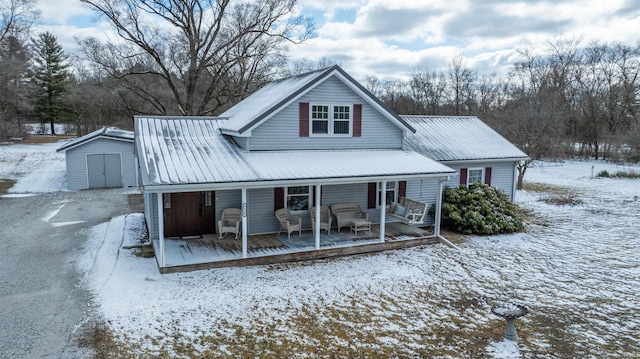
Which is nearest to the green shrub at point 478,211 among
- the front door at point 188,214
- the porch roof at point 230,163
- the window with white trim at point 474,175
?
the window with white trim at point 474,175

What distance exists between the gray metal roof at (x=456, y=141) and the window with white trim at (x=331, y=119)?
119 inches

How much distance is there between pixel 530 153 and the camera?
2472cm

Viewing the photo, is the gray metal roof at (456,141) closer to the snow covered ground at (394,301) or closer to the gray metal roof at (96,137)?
the snow covered ground at (394,301)

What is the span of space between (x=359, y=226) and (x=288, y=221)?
2.31m

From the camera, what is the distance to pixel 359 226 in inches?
516

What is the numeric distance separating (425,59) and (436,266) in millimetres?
40080

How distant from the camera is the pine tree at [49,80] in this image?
44.1 metres

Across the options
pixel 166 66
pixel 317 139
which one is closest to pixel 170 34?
pixel 166 66

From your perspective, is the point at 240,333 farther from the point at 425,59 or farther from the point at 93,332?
the point at 425,59

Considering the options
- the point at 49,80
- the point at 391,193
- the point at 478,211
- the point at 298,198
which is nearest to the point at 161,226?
the point at 298,198

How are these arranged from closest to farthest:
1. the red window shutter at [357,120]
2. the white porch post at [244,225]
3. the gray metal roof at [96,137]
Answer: the white porch post at [244,225] → the red window shutter at [357,120] → the gray metal roof at [96,137]

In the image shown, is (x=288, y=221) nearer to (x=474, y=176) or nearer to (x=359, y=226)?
(x=359, y=226)

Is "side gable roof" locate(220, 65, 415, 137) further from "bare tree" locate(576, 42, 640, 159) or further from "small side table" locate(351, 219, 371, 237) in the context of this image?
"bare tree" locate(576, 42, 640, 159)

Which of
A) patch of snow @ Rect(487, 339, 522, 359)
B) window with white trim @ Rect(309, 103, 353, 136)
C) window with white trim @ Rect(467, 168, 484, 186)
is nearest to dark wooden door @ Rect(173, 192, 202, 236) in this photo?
window with white trim @ Rect(309, 103, 353, 136)
